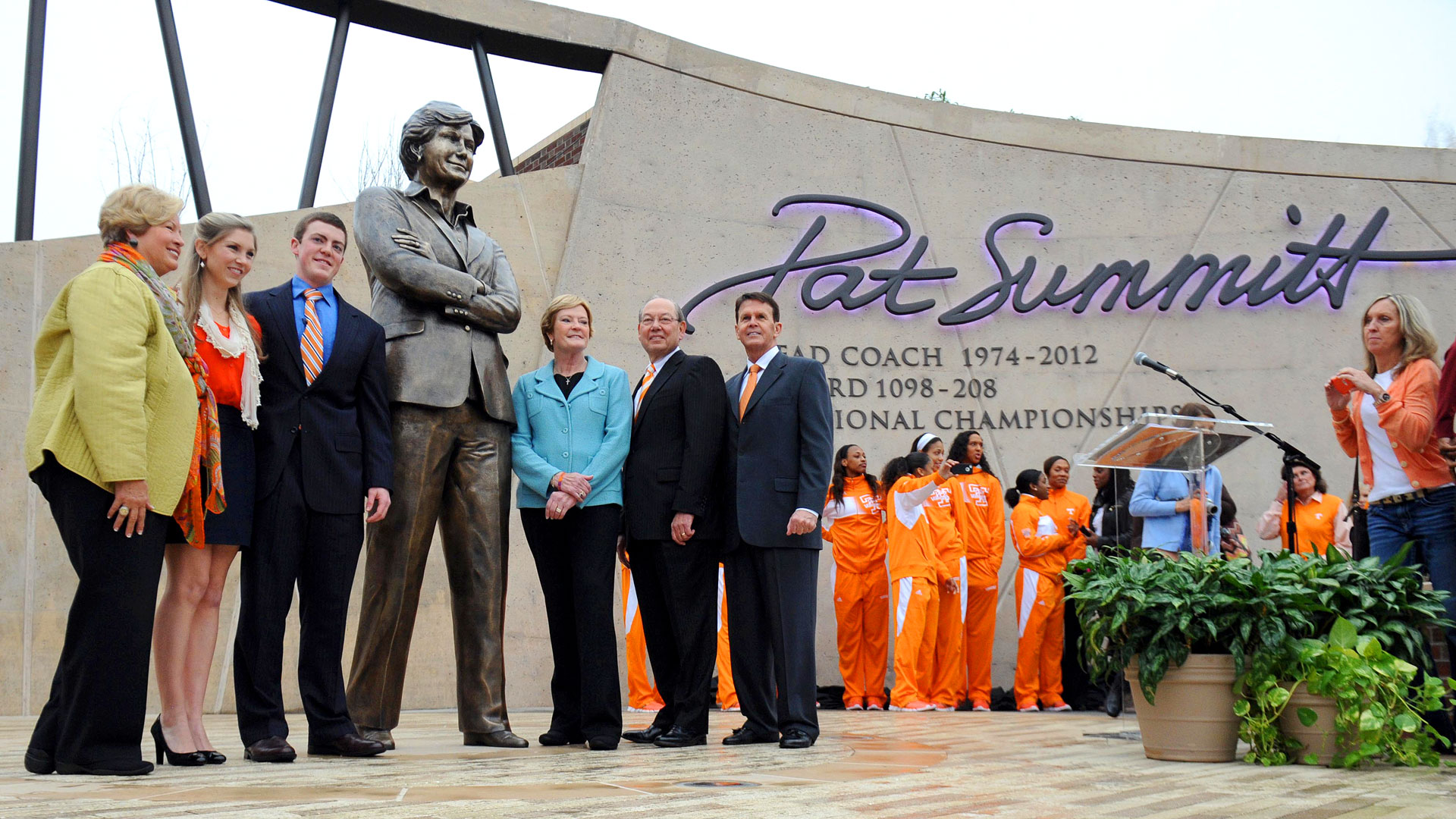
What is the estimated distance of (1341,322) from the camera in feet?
32.0

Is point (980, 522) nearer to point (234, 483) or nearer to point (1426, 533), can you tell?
point (1426, 533)

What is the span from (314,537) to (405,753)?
0.76 meters

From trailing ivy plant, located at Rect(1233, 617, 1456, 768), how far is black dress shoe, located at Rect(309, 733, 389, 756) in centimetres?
270

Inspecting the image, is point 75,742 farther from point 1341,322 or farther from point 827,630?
point 1341,322

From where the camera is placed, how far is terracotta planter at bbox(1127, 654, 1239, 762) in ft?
12.8

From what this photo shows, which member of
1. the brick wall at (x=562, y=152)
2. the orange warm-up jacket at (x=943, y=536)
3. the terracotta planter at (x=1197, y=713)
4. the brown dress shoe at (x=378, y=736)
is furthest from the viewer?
the brick wall at (x=562, y=152)

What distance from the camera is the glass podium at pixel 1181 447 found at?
4953mm

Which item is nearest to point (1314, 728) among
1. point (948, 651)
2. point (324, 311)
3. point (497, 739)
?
point (497, 739)

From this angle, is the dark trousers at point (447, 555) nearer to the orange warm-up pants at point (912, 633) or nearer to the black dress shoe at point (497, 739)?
the black dress shoe at point (497, 739)

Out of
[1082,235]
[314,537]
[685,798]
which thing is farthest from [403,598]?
[1082,235]

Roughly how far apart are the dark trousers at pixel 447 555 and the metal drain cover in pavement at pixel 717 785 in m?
1.39

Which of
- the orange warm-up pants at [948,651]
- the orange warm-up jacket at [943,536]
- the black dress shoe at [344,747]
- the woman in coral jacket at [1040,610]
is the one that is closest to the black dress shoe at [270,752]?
the black dress shoe at [344,747]

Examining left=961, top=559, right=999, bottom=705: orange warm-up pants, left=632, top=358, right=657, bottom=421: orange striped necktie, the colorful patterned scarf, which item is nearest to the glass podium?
left=632, top=358, right=657, bottom=421: orange striped necktie

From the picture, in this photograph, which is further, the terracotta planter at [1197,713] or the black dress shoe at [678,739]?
the black dress shoe at [678,739]
